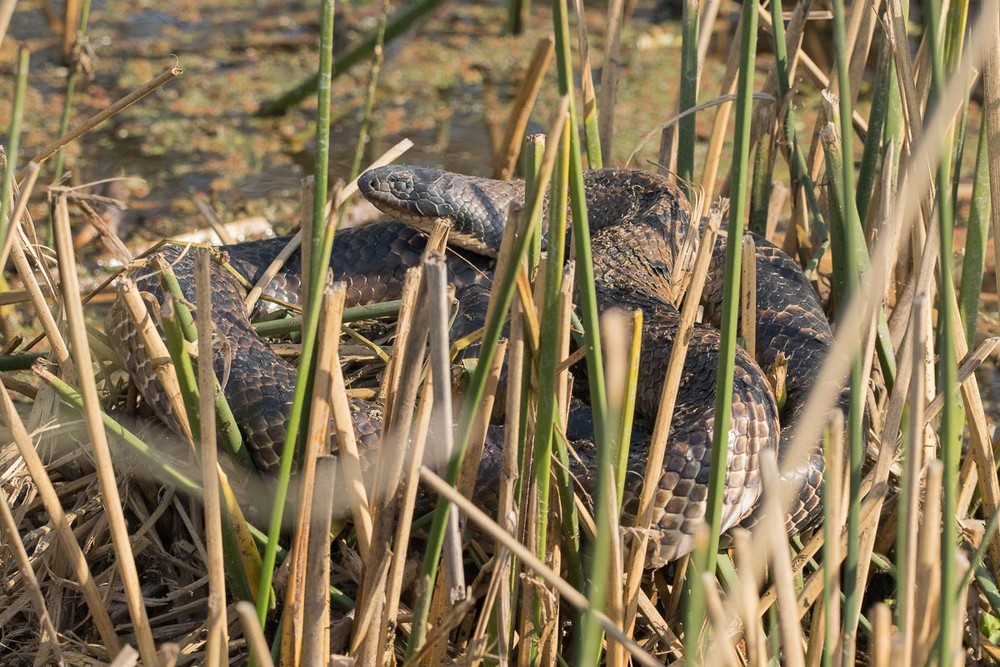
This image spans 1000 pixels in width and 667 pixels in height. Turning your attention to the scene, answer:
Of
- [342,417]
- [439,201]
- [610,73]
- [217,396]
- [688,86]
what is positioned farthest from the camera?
[610,73]

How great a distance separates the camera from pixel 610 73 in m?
3.75

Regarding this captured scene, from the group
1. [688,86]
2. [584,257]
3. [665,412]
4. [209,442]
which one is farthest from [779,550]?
[688,86]

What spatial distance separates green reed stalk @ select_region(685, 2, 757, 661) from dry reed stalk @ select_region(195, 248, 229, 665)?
0.72 m

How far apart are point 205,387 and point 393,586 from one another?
49 cm

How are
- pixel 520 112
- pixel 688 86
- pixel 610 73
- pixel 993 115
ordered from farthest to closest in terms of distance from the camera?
pixel 520 112 < pixel 610 73 < pixel 688 86 < pixel 993 115

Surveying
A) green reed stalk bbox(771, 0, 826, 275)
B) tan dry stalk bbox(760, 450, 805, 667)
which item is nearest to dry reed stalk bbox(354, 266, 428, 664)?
tan dry stalk bbox(760, 450, 805, 667)

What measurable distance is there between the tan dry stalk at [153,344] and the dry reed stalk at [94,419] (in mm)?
79

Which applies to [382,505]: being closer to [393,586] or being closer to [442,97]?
[393,586]

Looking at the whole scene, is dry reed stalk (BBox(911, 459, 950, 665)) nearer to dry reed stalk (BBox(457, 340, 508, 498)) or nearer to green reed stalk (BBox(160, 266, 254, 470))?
dry reed stalk (BBox(457, 340, 508, 498))

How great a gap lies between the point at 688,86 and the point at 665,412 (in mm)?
1438

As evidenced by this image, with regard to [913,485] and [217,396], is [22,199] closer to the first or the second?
[217,396]

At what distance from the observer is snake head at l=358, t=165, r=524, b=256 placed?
353 centimetres

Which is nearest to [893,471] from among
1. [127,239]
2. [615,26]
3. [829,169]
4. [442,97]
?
[829,169]

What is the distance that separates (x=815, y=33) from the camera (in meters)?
6.84
